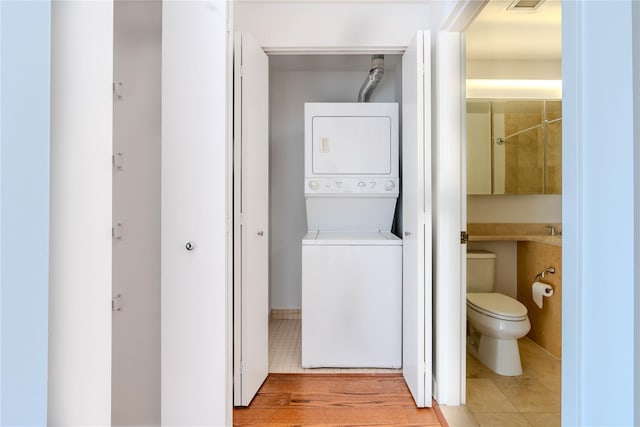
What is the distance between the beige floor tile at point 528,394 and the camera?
200cm

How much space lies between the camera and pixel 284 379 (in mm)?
2322

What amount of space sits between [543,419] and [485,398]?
0.30 m

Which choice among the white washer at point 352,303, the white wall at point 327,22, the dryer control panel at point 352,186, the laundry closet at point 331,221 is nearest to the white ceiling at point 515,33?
the white wall at point 327,22

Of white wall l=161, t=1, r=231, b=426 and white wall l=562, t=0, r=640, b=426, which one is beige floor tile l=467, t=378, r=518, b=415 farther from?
white wall l=161, t=1, r=231, b=426

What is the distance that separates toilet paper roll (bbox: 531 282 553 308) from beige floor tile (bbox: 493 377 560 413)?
60 centimetres

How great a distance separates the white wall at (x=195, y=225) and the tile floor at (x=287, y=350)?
0.96 metres

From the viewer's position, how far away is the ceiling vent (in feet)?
7.35

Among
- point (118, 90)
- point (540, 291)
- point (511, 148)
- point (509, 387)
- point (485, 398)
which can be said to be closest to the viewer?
point (118, 90)

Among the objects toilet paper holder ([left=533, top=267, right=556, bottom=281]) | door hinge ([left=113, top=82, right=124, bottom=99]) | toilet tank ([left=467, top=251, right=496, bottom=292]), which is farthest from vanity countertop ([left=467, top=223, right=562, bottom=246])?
door hinge ([left=113, top=82, right=124, bottom=99])

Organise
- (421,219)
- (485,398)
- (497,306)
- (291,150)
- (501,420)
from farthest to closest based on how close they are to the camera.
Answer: (291,150) → (497,306) → (485,398) → (421,219) → (501,420)

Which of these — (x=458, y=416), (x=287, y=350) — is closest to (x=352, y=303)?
(x=287, y=350)

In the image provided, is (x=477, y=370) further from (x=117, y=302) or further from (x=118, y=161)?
(x=118, y=161)

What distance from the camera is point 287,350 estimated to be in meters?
2.82

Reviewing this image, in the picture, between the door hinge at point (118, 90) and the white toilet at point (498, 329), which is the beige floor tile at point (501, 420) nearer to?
the white toilet at point (498, 329)
